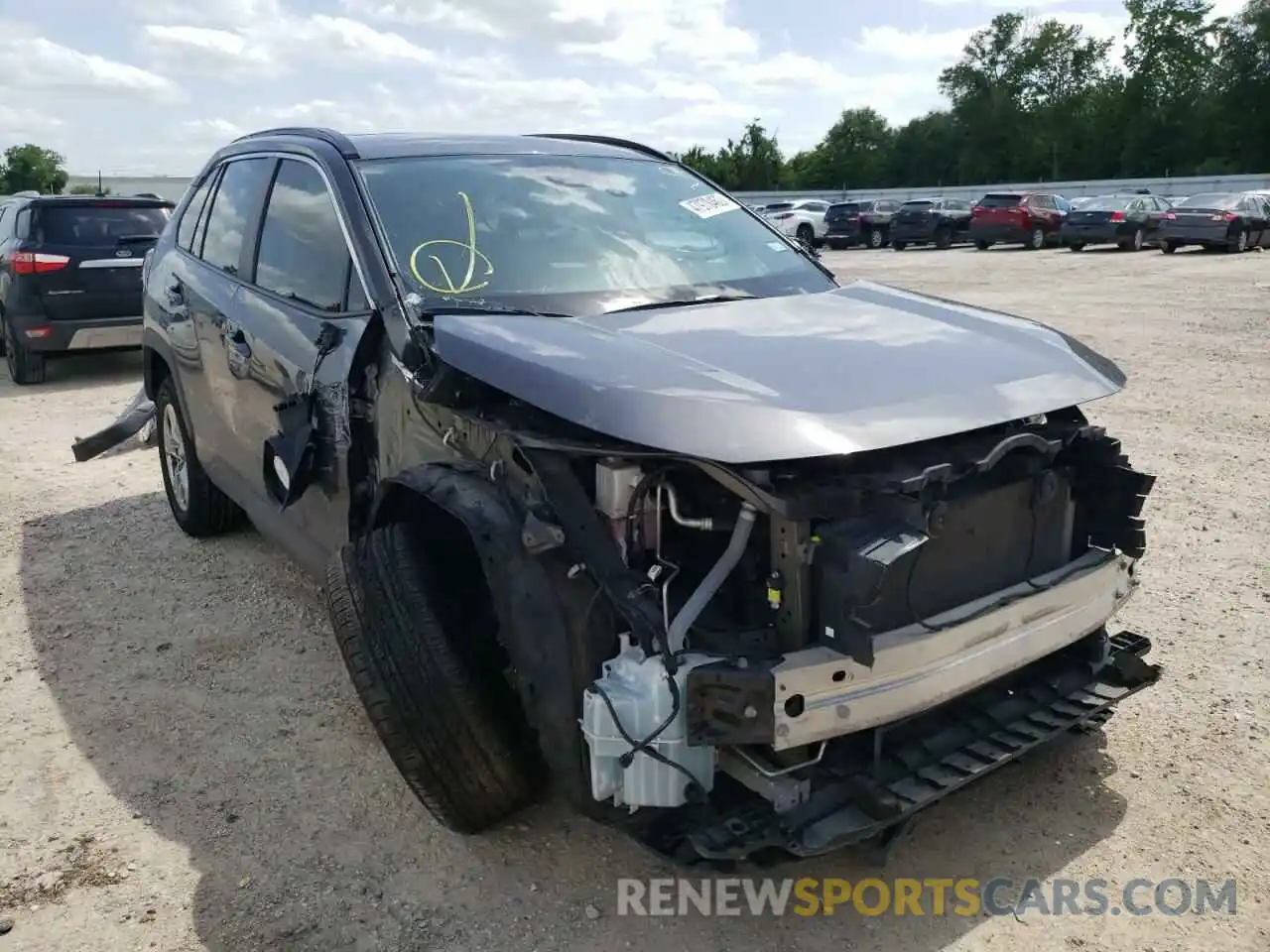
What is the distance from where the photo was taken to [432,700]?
9.00 ft

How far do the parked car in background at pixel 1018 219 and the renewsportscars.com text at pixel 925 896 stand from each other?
26.8m

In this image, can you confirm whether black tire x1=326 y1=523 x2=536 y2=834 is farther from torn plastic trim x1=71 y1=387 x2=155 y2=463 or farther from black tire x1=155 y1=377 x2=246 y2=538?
torn plastic trim x1=71 y1=387 x2=155 y2=463

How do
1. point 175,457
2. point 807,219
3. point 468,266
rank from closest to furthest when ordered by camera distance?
1. point 468,266
2. point 175,457
3. point 807,219

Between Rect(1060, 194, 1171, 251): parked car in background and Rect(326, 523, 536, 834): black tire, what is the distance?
2597 centimetres

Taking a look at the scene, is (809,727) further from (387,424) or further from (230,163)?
(230,163)

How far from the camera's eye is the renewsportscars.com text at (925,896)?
2705 millimetres

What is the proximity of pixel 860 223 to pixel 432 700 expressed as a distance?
3085cm

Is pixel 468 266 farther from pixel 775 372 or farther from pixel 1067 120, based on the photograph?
pixel 1067 120

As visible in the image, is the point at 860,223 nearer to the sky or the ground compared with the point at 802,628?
nearer to the sky

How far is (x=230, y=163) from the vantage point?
4.92 meters

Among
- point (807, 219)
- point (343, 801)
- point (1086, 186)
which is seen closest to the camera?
point (343, 801)

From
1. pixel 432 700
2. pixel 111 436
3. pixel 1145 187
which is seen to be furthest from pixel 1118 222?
pixel 432 700

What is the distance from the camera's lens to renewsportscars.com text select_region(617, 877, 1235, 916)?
271 centimetres

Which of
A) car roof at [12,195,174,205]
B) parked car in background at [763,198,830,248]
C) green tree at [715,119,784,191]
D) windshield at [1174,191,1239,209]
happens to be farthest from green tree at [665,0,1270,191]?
car roof at [12,195,174,205]
